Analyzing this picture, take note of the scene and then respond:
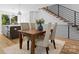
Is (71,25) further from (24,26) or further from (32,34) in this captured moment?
(24,26)

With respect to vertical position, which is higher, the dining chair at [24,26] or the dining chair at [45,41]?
the dining chair at [24,26]

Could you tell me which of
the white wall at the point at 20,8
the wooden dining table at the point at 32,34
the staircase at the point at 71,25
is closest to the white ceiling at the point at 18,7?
the white wall at the point at 20,8

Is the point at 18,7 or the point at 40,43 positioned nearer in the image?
the point at 18,7

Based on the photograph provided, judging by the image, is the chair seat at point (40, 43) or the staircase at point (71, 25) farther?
the chair seat at point (40, 43)

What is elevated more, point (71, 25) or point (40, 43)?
point (71, 25)

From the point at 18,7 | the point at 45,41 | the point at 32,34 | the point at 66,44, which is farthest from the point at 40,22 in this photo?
the point at 66,44

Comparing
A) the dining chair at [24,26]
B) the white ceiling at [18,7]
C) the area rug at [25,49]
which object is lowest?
the area rug at [25,49]

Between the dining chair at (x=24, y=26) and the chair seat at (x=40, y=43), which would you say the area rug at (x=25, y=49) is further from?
the dining chair at (x=24, y=26)

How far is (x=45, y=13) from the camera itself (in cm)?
227

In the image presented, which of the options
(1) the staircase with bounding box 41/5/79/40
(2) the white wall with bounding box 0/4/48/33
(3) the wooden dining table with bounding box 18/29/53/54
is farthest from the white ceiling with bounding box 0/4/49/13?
(3) the wooden dining table with bounding box 18/29/53/54

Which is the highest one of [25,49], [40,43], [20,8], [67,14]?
[20,8]

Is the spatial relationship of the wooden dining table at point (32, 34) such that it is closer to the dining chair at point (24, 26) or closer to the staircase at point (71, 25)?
the dining chair at point (24, 26)
